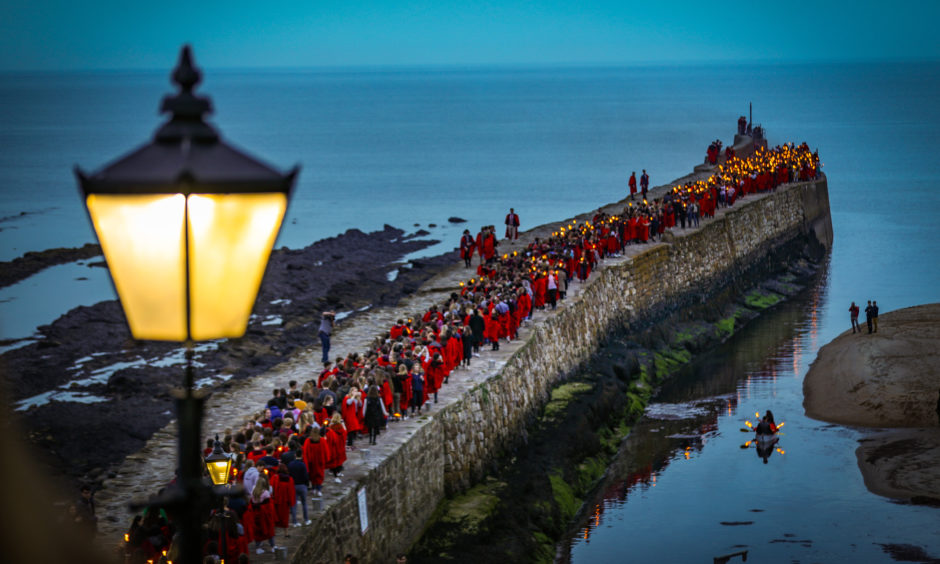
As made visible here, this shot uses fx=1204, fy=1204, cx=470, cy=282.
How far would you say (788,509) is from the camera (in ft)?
78.9

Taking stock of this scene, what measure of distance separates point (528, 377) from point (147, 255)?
2189cm

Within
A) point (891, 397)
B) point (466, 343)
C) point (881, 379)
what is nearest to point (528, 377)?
point (466, 343)

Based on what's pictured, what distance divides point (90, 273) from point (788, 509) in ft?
108

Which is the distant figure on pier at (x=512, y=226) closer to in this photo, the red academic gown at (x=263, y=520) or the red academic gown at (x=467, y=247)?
→ the red academic gown at (x=467, y=247)

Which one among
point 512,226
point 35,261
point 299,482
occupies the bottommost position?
point 299,482

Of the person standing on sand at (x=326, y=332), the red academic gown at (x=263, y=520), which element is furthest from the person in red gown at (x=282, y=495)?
the person standing on sand at (x=326, y=332)

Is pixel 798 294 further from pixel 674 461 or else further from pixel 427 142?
pixel 427 142

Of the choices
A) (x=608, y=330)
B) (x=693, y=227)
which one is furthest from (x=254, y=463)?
(x=693, y=227)

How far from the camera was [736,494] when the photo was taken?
25.1 meters

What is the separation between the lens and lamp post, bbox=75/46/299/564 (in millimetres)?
3400

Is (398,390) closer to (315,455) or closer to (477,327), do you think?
(315,455)

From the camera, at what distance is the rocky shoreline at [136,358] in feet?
80.6

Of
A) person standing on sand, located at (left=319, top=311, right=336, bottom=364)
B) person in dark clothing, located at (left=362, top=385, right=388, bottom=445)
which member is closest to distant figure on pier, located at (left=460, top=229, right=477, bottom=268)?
person standing on sand, located at (left=319, top=311, right=336, bottom=364)

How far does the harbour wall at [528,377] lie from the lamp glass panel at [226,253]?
10.0 m
